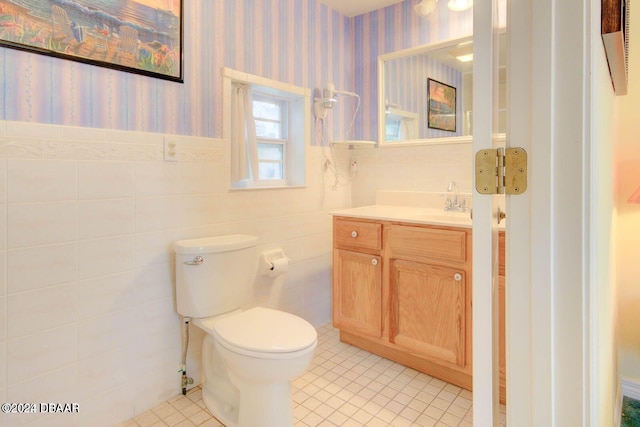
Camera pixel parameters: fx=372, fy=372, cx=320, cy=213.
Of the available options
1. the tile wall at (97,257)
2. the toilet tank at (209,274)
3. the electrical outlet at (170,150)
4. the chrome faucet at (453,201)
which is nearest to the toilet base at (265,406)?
the toilet tank at (209,274)

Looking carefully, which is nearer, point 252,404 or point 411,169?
point 252,404

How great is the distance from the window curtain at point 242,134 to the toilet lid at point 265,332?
0.83 meters

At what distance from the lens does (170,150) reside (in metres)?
1.77

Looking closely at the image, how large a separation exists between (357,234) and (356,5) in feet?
5.51

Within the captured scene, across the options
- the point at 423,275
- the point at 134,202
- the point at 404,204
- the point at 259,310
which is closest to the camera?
the point at 134,202

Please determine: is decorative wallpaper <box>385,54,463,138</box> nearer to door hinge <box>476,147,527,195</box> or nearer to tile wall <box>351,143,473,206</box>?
tile wall <box>351,143,473,206</box>

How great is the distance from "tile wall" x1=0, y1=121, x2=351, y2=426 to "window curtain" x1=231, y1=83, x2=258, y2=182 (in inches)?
4.4

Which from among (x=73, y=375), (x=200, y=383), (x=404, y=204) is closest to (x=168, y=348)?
(x=200, y=383)

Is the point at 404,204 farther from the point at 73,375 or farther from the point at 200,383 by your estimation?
the point at 73,375

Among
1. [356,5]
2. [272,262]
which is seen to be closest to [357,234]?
[272,262]

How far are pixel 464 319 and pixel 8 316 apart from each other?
188cm

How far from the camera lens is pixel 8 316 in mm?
1346

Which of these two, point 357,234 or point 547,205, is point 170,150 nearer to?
point 357,234

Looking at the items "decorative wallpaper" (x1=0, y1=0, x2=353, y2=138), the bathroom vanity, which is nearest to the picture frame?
"decorative wallpaper" (x1=0, y1=0, x2=353, y2=138)
